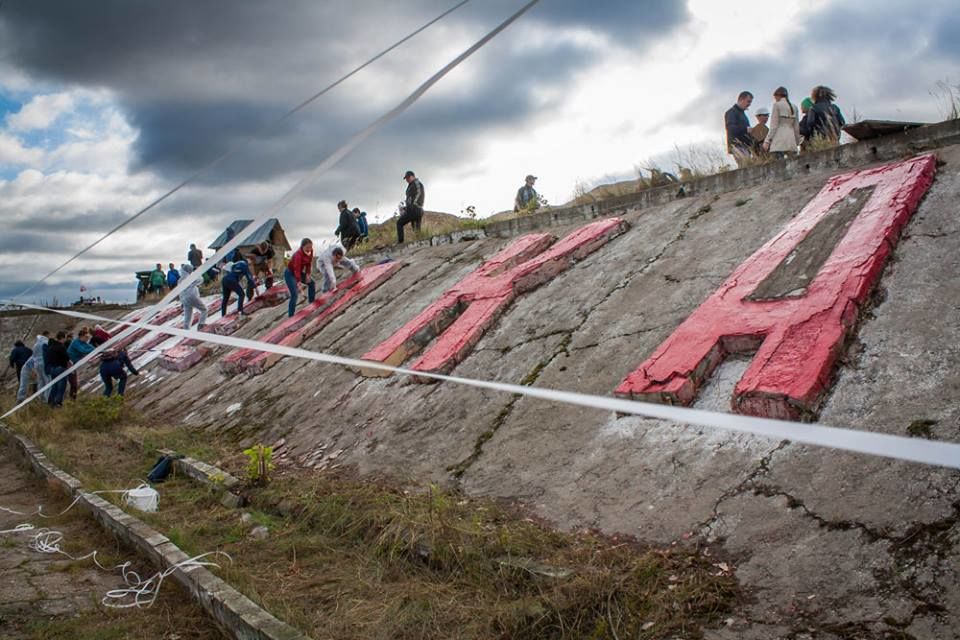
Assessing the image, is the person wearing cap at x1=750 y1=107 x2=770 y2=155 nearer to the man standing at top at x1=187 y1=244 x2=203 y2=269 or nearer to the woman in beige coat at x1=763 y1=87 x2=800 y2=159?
the woman in beige coat at x1=763 y1=87 x2=800 y2=159

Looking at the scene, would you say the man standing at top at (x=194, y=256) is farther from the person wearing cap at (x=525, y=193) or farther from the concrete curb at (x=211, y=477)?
the concrete curb at (x=211, y=477)

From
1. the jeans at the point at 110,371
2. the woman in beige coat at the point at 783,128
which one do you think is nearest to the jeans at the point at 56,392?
the jeans at the point at 110,371

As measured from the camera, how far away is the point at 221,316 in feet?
46.3

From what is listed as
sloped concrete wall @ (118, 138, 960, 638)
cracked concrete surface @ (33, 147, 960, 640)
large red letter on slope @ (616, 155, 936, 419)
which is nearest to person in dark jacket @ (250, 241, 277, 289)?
sloped concrete wall @ (118, 138, 960, 638)

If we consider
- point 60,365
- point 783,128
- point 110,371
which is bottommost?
point 110,371

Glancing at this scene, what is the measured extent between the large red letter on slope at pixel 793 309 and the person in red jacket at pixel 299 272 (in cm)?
759

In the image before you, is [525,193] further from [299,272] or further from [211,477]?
[211,477]

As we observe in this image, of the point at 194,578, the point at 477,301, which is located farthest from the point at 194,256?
the point at 194,578

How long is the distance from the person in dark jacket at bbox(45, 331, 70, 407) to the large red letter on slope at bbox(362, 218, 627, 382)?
6.90 m

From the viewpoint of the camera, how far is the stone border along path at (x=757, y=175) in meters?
6.20

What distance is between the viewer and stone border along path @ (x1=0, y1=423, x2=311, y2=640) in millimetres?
3117

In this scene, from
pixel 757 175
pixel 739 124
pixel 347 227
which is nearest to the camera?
pixel 757 175

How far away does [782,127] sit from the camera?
8.08 metres

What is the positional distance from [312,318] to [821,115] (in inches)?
292
